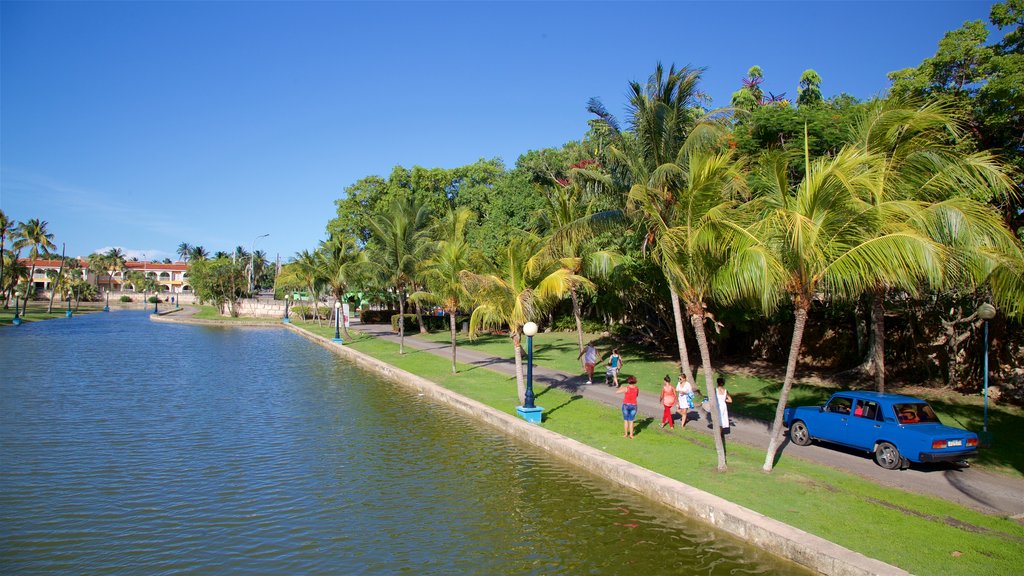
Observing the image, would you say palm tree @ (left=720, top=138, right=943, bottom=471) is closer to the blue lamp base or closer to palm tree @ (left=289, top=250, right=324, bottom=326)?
the blue lamp base

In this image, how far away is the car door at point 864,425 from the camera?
11.9 m

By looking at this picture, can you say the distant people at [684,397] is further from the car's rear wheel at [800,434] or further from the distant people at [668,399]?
the car's rear wheel at [800,434]

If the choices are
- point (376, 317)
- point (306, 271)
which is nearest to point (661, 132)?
point (306, 271)

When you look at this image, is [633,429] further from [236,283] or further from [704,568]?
[236,283]

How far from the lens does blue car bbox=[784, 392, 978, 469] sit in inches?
436

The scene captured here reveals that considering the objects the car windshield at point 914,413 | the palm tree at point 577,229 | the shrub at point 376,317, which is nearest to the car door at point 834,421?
the car windshield at point 914,413

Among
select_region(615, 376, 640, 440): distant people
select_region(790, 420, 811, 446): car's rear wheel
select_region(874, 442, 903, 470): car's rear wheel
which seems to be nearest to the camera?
select_region(874, 442, 903, 470): car's rear wheel

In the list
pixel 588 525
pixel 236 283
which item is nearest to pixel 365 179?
pixel 236 283

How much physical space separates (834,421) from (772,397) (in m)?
6.63

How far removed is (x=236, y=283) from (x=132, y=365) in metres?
49.3

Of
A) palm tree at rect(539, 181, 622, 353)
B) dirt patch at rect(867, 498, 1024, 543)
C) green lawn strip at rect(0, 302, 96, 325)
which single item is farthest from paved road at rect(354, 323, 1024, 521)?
green lawn strip at rect(0, 302, 96, 325)

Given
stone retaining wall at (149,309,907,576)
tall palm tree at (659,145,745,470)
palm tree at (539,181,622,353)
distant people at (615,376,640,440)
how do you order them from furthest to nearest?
palm tree at (539,181,622,353) < distant people at (615,376,640,440) < tall palm tree at (659,145,745,470) < stone retaining wall at (149,309,907,576)

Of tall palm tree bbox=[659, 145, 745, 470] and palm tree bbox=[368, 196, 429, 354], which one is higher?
palm tree bbox=[368, 196, 429, 354]

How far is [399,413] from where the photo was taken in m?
18.6
